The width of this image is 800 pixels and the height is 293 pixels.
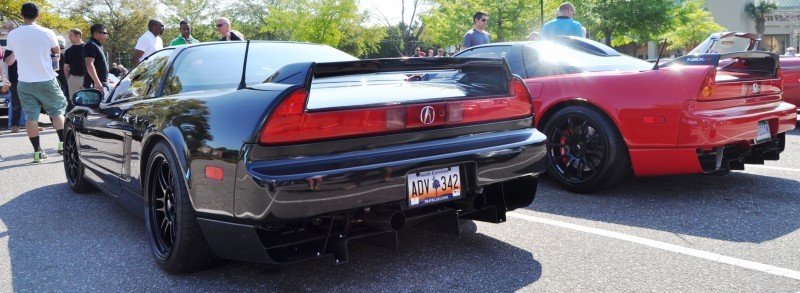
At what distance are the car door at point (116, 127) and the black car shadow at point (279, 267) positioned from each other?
1.33ft

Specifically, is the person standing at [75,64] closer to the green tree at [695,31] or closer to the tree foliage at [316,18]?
the tree foliage at [316,18]

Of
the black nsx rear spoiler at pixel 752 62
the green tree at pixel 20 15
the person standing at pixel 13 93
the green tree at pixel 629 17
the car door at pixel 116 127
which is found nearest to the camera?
the car door at pixel 116 127

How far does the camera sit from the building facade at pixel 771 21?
45625 mm

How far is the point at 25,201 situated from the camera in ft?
15.5

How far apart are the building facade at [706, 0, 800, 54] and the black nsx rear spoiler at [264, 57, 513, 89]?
4875 cm

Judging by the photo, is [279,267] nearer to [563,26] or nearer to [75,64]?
[563,26]

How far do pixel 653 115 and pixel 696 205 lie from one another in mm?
665

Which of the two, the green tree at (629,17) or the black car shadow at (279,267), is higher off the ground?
the green tree at (629,17)

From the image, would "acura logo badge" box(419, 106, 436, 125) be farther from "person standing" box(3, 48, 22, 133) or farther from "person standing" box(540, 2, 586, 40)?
"person standing" box(3, 48, 22, 133)

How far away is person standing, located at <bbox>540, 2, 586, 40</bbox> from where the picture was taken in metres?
7.09

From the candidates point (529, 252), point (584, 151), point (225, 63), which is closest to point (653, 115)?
point (584, 151)

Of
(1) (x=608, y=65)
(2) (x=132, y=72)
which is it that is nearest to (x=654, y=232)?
(1) (x=608, y=65)

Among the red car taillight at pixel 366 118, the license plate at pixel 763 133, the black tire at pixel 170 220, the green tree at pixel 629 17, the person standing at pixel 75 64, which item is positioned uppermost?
the green tree at pixel 629 17

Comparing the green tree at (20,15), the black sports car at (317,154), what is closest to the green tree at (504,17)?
the green tree at (20,15)
